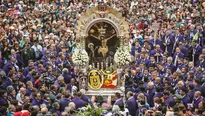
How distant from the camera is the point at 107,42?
26641mm

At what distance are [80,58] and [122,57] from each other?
1.75 m

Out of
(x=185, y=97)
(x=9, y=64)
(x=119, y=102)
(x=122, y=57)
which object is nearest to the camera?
(x=119, y=102)

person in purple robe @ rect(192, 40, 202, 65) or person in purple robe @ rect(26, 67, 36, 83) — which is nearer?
person in purple robe @ rect(26, 67, 36, 83)

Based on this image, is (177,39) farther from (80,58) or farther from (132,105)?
(132,105)

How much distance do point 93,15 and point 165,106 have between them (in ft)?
22.8

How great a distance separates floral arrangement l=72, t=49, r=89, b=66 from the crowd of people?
0.49 metres

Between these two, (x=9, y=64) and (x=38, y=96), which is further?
(x=9, y=64)

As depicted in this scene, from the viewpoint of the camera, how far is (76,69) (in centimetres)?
2625

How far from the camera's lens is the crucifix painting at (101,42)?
26344mm

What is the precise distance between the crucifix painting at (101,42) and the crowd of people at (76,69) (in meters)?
1.13

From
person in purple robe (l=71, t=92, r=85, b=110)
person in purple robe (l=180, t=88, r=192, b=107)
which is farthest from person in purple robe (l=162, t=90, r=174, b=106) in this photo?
person in purple robe (l=71, t=92, r=85, b=110)

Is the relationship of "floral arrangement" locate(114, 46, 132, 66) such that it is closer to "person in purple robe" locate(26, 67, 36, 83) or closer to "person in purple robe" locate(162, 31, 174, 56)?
"person in purple robe" locate(26, 67, 36, 83)

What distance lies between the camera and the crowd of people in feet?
69.5

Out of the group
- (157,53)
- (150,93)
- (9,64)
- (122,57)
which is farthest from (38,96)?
(157,53)
